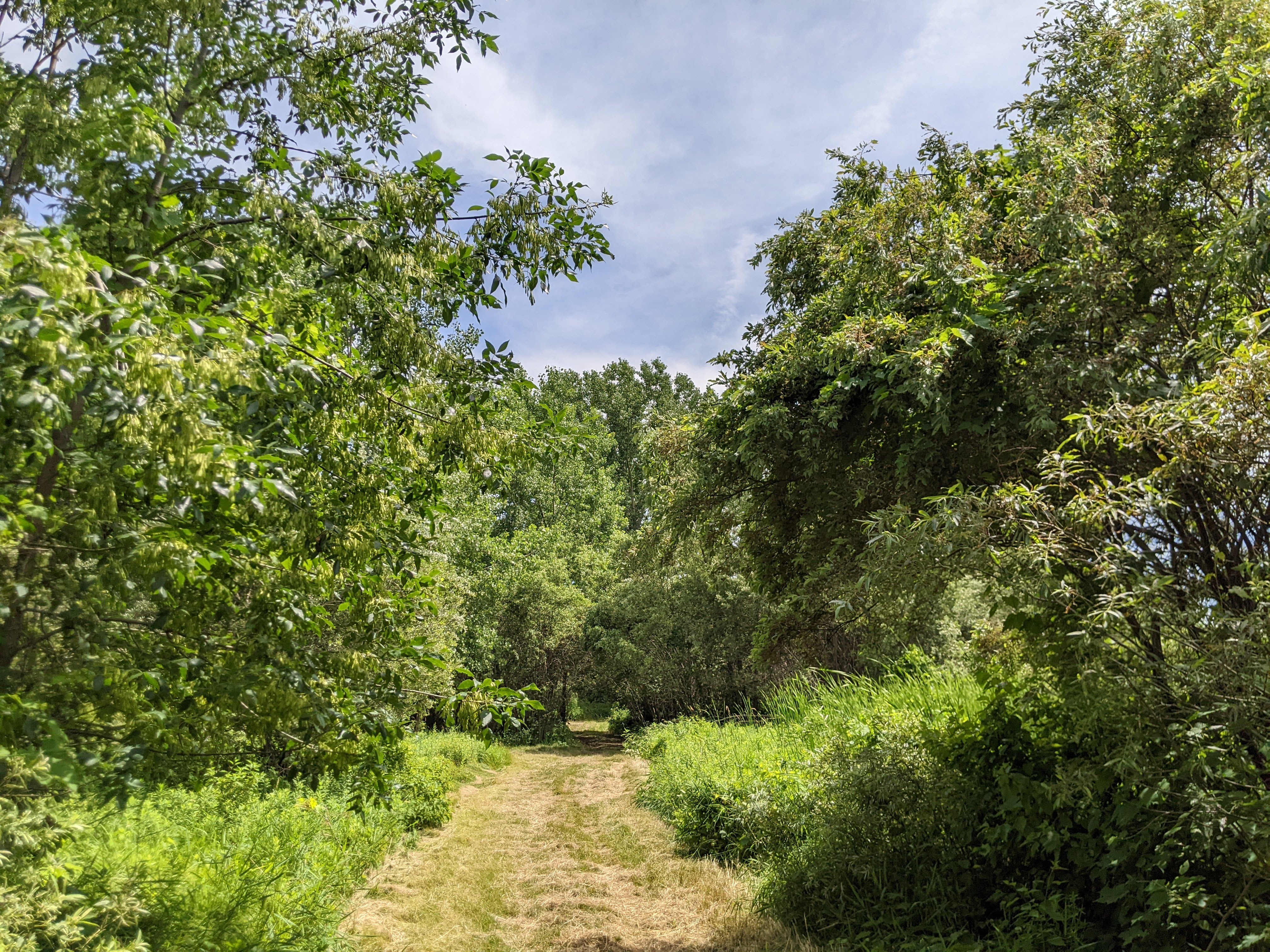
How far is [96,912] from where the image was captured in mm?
3467

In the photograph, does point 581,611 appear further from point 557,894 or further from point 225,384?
point 225,384

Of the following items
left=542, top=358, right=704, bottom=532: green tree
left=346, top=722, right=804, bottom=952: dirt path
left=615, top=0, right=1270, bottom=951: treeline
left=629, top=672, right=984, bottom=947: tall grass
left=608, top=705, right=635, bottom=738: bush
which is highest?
left=542, top=358, right=704, bottom=532: green tree

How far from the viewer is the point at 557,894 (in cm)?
724

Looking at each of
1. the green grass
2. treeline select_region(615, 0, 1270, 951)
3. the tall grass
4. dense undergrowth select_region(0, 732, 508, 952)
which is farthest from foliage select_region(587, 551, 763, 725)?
dense undergrowth select_region(0, 732, 508, 952)

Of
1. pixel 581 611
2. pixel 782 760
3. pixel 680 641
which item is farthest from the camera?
pixel 581 611

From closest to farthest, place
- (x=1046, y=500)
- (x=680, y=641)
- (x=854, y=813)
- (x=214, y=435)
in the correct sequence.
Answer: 1. (x=214, y=435)
2. (x=1046, y=500)
3. (x=854, y=813)
4. (x=680, y=641)

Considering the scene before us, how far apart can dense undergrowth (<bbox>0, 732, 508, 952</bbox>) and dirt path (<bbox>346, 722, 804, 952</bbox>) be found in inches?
21.9

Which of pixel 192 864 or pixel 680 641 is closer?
pixel 192 864

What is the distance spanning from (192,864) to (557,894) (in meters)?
3.65

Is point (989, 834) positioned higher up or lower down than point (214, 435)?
lower down

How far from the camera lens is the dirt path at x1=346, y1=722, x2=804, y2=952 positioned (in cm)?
583

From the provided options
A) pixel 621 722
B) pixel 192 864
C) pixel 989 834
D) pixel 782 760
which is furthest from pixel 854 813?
pixel 621 722

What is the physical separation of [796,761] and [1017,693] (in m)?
3.30

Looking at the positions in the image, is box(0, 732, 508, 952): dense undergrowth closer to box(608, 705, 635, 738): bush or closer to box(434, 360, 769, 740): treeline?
box(434, 360, 769, 740): treeline
